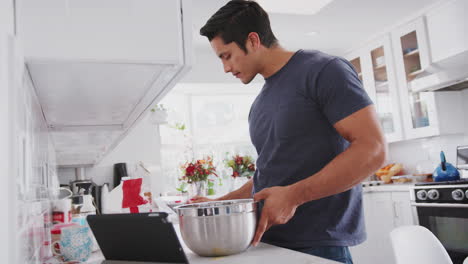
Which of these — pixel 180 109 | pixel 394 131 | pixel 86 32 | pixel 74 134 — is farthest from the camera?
pixel 180 109

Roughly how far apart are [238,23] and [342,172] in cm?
60

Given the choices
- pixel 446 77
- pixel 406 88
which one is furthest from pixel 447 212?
pixel 406 88

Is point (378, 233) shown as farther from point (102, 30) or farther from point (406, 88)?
point (102, 30)

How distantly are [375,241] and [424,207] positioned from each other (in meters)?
0.71

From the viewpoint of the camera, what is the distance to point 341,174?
895 millimetres

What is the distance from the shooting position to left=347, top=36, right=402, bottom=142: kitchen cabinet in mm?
3936

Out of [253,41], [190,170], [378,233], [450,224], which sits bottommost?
[378,233]

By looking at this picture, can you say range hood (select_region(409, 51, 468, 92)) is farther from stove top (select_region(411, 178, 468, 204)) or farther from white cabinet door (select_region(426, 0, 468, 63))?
stove top (select_region(411, 178, 468, 204))

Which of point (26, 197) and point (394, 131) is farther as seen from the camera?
point (394, 131)

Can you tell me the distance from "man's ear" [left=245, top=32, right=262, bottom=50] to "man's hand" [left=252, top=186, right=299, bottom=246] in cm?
54

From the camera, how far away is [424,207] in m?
3.13

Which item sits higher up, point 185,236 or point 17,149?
point 17,149

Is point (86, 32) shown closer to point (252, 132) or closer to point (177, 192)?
point (252, 132)

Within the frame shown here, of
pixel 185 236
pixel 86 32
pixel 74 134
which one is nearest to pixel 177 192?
pixel 74 134
